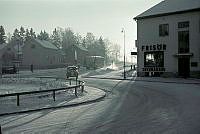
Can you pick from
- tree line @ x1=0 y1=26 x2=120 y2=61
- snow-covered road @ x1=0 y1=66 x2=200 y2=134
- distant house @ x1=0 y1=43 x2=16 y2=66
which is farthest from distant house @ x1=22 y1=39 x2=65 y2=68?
snow-covered road @ x1=0 y1=66 x2=200 y2=134

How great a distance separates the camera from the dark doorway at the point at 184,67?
31.0 meters

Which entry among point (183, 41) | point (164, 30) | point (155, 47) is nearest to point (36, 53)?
point (155, 47)

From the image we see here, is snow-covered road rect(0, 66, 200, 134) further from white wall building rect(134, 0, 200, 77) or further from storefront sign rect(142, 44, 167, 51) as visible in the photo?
storefront sign rect(142, 44, 167, 51)

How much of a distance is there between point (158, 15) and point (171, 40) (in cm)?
415

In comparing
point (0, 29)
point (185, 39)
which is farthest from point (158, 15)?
point (0, 29)

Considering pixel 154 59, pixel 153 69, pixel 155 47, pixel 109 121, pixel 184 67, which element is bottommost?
pixel 109 121

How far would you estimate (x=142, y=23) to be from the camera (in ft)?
115

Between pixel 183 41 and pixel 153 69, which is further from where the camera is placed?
pixel 153 69

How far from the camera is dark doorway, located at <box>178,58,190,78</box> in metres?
31.0

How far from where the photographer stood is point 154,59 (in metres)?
33.8

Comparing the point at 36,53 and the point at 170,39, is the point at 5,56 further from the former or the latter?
the point at 170,39

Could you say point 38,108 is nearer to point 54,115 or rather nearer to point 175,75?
point 54,115

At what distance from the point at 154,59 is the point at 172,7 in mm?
8005

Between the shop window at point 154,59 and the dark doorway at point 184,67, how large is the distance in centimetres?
252
